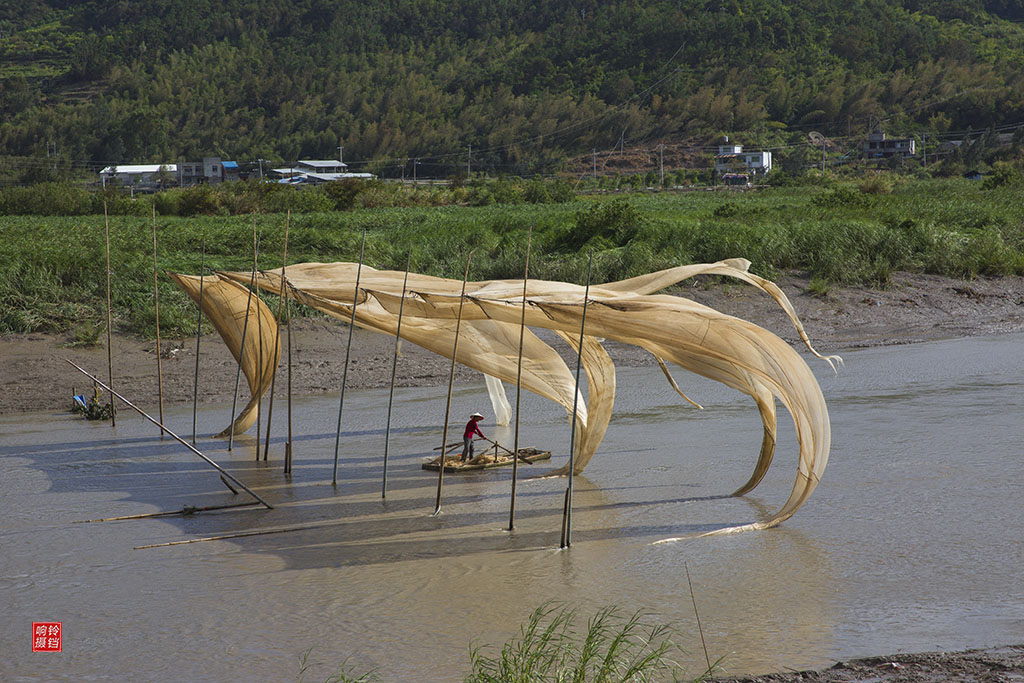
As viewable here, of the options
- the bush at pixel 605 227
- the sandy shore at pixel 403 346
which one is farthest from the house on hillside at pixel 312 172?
the sandy shore at pixel 403 346

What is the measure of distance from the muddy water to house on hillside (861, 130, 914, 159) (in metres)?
68.7

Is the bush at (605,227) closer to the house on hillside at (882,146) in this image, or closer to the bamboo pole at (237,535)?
the bamboo pole at (237,535)

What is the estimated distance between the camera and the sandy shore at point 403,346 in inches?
569

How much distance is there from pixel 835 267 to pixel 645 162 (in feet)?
209

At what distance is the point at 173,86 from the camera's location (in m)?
118

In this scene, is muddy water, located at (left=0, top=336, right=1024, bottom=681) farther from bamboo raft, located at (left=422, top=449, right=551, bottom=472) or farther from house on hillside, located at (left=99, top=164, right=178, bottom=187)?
house on hillside, located at (left=99, top=164, right=178, bottom=187)

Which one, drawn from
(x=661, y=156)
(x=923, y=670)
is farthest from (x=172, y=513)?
(x=661, y=156)

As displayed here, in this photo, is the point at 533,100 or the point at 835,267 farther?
the point at 533,100

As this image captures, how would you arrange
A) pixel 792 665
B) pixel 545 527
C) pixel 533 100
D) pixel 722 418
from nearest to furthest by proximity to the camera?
pixel 792 665 → pixel 545 527 → pixel 722 418 → pixel 533 100

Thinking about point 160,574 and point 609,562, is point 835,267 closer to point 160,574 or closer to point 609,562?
point 609,562

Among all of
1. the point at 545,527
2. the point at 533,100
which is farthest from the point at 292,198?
the point at 533,100

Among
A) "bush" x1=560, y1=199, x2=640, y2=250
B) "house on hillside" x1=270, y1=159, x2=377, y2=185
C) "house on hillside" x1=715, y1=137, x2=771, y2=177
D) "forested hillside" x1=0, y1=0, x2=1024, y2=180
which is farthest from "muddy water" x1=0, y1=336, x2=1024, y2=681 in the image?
"forested hillside" x1=0, y1=0, x2=1024, y2=180

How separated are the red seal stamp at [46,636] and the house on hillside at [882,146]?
76.8 metres

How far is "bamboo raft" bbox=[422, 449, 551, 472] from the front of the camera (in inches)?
396
